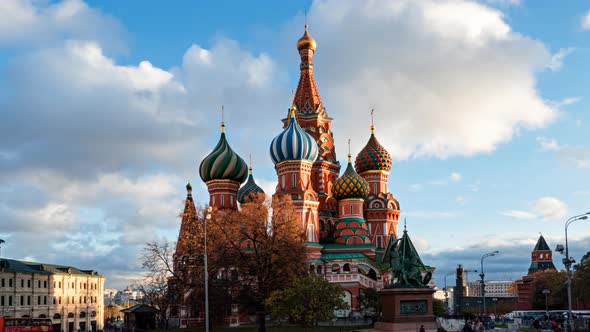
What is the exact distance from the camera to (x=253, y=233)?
151ft

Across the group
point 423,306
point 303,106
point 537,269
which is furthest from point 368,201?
point 537,269

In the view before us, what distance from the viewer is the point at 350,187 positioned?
220 ft

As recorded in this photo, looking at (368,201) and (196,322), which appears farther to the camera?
(368,201)

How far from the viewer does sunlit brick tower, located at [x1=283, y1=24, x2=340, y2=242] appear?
225ft

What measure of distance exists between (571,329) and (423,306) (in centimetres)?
837

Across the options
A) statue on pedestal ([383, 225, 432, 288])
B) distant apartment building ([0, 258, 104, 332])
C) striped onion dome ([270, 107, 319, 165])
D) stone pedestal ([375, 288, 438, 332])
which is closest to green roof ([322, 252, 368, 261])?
striped onion dome ([270, 107, 319, 165])

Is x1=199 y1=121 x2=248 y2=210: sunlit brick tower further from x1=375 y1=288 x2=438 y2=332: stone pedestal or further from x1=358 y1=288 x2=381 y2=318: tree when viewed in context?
x1=375 y1=288 x2=438 y2=332: stone pedestal

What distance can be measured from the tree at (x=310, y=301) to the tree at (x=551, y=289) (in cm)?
5281

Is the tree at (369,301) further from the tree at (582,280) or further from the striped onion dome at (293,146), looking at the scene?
→ the tree at (582,280)

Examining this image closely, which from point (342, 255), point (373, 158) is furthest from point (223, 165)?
point (373, 158)

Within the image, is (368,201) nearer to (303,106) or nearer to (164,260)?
Answer: (303,106)

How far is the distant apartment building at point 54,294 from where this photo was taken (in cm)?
6781

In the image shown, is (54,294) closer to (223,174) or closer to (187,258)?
(223,174)

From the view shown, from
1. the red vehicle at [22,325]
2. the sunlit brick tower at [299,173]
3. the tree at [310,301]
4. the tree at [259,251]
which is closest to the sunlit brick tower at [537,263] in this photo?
the sunlit brick tower at [299,173]
